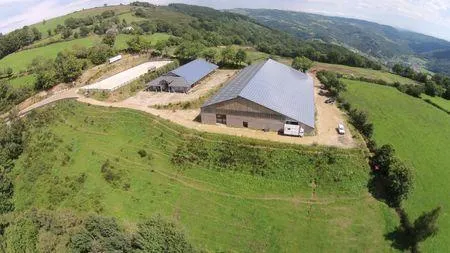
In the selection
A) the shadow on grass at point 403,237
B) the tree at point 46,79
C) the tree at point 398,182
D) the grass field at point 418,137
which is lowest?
the shadow on grass at point 403,237

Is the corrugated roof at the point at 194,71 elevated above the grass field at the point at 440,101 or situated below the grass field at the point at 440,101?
above

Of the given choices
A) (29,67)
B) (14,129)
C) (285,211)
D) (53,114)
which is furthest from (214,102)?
(29,67)

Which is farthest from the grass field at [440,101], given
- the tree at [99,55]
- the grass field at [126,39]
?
the tree at [99,55]

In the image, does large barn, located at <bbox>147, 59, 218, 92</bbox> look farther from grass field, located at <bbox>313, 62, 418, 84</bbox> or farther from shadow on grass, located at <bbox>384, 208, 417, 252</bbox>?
grass field, located at <bbox>313, 62, 418, 84</bbox>

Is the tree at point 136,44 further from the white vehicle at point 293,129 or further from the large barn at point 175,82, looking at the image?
the white vehicle at point 293,129

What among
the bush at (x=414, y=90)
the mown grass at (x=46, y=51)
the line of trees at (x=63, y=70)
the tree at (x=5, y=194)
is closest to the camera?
the tree at (x=5, y=194)

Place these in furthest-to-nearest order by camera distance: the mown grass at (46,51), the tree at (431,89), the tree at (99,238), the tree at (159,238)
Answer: the mown grass at (46,51) → the tree at (431,89) → the tree at (99,238) → the tree at (159,238)
